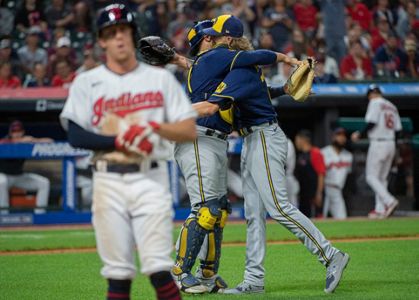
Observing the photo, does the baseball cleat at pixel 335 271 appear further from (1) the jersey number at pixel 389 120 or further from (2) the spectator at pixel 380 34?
(2) the spectator at pixel 380 34

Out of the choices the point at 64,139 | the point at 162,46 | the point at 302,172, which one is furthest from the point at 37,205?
the point at 162,46

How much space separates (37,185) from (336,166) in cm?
499

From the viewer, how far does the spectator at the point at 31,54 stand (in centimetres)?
1589

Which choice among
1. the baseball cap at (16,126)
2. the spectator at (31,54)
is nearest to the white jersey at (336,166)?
the baseball cap at (16,126)

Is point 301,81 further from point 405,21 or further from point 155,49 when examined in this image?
point 405,21

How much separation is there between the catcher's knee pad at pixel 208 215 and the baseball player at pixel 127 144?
6.15 feet

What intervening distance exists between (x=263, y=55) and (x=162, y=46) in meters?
0.94

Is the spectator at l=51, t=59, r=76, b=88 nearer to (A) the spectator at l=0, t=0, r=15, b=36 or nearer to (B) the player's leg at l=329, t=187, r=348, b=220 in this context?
(A) the spectator at l=0, t=0, r=15, b=36

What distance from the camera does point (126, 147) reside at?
423 centimetres

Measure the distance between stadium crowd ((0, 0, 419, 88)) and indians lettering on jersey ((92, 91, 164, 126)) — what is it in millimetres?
10841

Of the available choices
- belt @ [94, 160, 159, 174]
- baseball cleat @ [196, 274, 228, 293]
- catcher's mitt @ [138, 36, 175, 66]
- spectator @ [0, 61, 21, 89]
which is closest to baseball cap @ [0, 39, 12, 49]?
spectator @ [0, 61, 21, 89]

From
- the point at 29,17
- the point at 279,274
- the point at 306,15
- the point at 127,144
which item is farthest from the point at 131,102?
the point at 306,15

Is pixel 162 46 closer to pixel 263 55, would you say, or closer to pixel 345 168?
pixel 263 55

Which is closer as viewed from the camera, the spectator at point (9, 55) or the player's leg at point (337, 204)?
the player's leg at point (337, 204)
